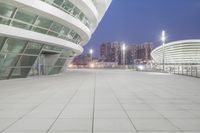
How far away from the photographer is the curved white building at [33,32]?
19.7 m

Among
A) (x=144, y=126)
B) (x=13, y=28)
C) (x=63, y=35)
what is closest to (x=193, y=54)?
(x=63, y=35)

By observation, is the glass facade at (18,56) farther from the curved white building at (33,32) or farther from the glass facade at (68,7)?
the glass facade at (68,7)

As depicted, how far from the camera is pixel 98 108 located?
8.84 m

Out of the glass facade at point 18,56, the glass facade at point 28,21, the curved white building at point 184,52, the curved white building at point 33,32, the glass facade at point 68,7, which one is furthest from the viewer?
the curved white building at point 184,52

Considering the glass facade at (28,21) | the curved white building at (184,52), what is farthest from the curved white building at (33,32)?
the curved white building at (184,52)

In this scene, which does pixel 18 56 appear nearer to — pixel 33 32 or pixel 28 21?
pixel 33 32

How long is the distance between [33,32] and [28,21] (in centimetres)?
102

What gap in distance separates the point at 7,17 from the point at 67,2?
29.0ft

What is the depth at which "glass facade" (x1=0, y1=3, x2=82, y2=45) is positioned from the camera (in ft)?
63.6

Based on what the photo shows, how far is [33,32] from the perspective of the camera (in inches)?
869

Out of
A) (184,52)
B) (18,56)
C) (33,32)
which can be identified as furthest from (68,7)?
(184,52)

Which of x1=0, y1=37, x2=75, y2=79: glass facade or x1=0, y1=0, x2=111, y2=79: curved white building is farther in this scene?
x1=0, y1=37, x2=75, y2=79: glass facade

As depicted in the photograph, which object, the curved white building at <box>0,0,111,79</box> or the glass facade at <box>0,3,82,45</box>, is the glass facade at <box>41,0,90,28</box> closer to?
the curved white building at <box>0,0,111,79</box>

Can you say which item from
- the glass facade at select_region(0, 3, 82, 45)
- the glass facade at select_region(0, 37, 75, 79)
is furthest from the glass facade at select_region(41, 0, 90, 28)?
the glass facade at select_region(0, 37, 75, 79)
